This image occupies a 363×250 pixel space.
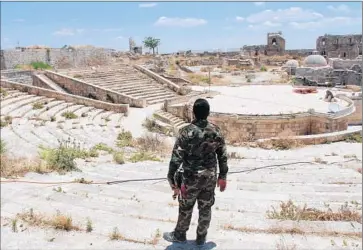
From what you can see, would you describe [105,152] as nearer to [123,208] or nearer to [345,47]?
[123,208]

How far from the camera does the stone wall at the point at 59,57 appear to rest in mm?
26641

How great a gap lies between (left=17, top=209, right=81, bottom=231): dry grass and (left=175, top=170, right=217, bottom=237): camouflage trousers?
120cm

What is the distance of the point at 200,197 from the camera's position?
3.97m

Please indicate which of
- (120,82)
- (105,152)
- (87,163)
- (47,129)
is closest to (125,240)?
(87,163)

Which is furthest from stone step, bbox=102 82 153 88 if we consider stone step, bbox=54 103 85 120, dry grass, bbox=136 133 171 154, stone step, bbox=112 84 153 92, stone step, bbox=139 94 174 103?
dry grass, bbox=136 133 171 154

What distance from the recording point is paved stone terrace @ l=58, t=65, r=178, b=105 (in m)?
23.5

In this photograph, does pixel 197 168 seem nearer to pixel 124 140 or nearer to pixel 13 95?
pixel 124 140

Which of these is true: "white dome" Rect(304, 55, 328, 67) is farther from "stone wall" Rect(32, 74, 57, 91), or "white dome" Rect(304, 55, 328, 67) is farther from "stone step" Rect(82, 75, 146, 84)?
"stone wall" Rect(32, 74, 57, 91)

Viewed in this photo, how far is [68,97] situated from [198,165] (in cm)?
1756

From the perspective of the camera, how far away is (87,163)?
8.13 meters

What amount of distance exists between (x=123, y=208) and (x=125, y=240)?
1.02m

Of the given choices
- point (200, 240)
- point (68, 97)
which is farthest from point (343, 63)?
point (200, 240)

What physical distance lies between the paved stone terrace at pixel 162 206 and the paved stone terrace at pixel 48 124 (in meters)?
3.50

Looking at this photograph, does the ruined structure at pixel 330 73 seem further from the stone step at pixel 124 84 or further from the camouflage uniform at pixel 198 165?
the camouflage uniform at pixel 198 165
